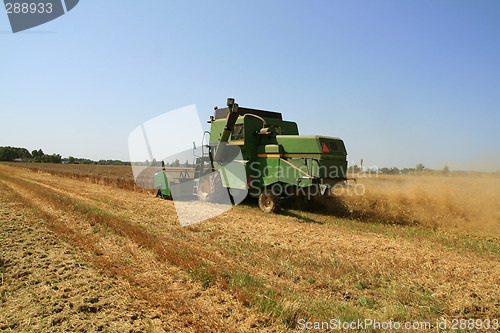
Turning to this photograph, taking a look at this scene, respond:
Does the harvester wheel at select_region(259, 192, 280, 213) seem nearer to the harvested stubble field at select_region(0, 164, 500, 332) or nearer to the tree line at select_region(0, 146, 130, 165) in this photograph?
the harvested stubble field at select_region(0, 164, 500, 332)

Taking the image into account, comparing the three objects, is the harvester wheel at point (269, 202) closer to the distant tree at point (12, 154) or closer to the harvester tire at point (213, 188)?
the harvester tire at point (213, 188)

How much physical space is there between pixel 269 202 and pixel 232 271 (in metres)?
5.70

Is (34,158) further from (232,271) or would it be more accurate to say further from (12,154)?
(232,271)

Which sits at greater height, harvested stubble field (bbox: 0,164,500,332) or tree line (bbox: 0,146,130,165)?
tree line (bbox: 0,146,130,165)

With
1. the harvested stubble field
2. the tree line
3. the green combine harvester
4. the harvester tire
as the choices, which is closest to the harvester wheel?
the green combine harvester

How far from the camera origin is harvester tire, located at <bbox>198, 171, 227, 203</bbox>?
11.5m

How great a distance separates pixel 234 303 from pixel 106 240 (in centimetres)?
341

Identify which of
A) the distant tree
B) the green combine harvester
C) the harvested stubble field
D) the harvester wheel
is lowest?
the harvested stubble field

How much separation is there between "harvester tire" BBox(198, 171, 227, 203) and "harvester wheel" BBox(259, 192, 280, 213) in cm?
217

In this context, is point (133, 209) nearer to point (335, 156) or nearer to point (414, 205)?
point (335, 156)

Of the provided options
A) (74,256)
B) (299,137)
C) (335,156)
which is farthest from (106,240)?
(335,156)

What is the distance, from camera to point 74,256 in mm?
4578

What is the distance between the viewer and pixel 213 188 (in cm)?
1151

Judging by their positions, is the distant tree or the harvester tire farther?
the distant tree
